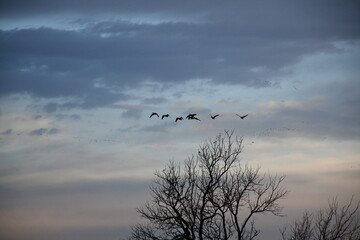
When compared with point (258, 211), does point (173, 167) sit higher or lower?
higher

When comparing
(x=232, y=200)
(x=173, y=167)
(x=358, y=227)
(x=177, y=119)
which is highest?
(x=177, y=119)

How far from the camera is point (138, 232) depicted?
117 ft

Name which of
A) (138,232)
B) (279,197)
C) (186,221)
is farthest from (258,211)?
(138,232)

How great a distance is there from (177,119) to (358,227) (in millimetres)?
12195

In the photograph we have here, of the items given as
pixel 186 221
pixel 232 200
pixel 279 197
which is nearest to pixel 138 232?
pixel 186 221

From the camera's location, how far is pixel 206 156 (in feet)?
120

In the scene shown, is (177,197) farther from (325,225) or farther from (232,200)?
(325,225)

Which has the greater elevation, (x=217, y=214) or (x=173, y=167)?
(x=173, y=167)

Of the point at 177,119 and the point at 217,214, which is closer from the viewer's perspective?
the point at 217,214

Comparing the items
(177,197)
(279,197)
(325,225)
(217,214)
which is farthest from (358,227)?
(177,197)

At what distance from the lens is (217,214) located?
3534cm

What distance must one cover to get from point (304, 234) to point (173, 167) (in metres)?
8.29

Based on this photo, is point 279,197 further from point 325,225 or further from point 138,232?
point 138,232

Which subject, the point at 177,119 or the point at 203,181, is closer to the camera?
the point at 203,181
